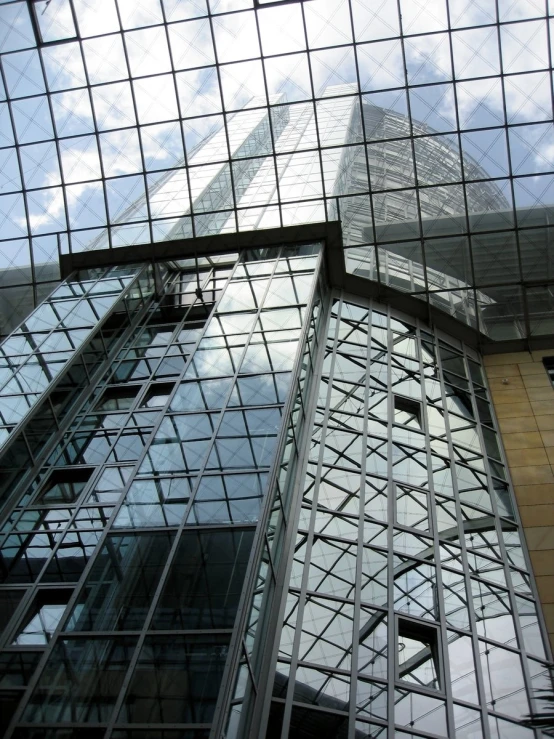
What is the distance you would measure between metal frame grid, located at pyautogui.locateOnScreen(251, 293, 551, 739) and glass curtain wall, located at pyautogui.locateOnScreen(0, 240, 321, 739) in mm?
2702

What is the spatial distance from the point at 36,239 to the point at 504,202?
1983cm

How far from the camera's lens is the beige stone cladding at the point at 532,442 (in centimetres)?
2273

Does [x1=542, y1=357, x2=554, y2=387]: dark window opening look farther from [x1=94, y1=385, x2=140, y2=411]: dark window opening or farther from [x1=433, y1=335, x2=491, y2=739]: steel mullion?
[x1=94, y1=385, x2=140, y2=411]: dark window opening

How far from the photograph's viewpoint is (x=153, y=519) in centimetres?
1777

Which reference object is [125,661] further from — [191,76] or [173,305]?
[191,76]

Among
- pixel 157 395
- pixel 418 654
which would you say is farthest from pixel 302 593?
pixel 157 395

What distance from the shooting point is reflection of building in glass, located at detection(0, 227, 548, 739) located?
14867 mm

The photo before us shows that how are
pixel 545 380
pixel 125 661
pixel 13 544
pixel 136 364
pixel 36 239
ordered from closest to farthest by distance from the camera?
1. pixel 125 661
2. pixel 13 544
3. pixel 136 364
4. pixel 545 380
5. pixel 36 239

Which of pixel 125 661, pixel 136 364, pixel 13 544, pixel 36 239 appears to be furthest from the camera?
pixel 36 239

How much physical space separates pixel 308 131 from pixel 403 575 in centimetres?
1976

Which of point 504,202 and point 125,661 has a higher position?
point 504,202

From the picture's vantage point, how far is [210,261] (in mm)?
34000

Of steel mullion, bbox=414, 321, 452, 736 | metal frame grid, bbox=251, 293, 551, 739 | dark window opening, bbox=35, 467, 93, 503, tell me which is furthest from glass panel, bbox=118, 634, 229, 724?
dark window opening, bbox=35, 467, 93, 503

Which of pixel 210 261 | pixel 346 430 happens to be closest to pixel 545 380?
pixel 346 430
